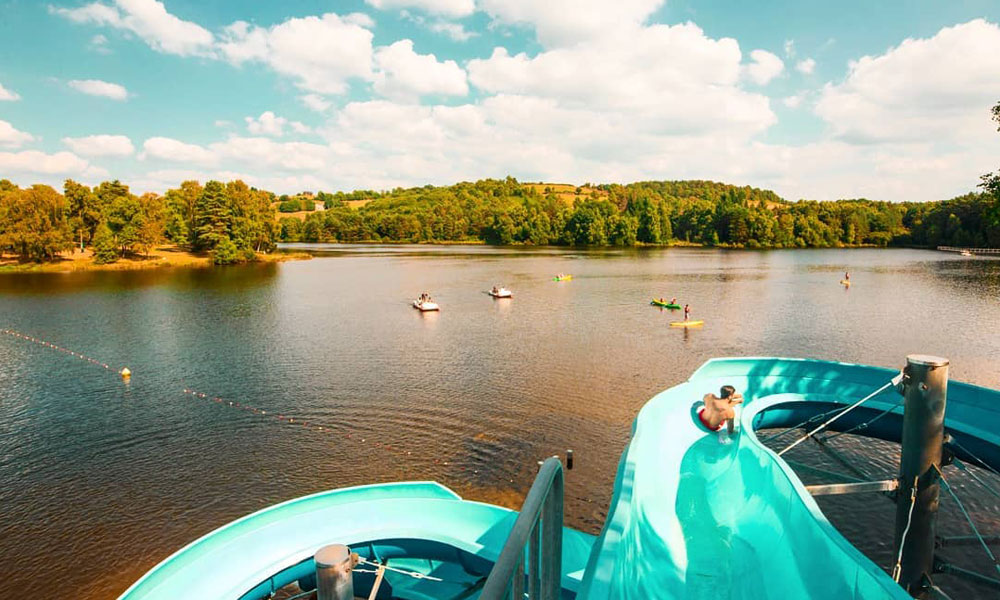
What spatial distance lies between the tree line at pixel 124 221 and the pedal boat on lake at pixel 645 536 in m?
109

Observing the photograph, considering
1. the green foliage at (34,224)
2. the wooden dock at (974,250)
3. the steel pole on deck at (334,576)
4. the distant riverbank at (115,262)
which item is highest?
the green foliage at (34,224)

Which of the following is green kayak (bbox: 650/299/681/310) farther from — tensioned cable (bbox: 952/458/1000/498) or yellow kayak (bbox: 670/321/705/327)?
tensioned cable (bbox: 952/458/1000/498)

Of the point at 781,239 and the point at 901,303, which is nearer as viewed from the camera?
the point at 901,303

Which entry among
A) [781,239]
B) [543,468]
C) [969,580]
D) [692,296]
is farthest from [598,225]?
[543,468]

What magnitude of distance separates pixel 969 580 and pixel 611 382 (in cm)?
1780

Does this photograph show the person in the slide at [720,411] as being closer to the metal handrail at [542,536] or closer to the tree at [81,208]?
the metal handrail at [542,536]

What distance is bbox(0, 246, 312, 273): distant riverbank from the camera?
90238 millimetres

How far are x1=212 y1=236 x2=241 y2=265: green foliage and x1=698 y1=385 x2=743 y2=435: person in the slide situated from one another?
11273 cm

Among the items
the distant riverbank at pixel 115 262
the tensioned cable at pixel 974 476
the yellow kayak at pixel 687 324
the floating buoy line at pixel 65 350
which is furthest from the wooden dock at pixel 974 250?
the floating buoy line at pixel 65 350

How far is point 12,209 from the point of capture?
8950cm

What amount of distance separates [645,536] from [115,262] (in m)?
116

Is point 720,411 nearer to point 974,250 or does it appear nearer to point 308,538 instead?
point 308,538

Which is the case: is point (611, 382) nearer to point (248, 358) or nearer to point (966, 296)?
point (248, 358)

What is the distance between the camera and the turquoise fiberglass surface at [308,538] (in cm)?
902
